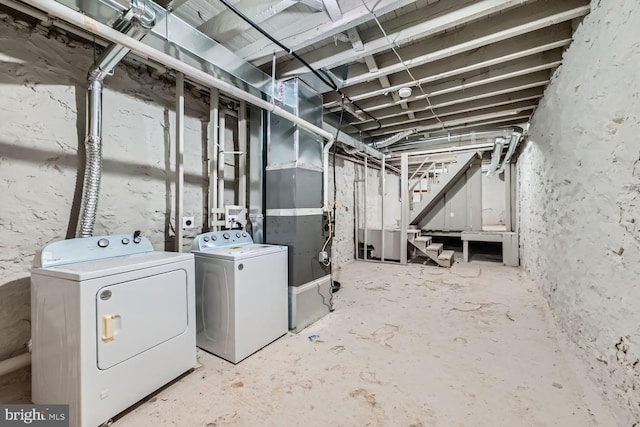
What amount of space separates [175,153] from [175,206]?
44 centimetres

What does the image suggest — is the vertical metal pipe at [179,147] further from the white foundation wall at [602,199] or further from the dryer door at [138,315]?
the white foundation wall at [602,199]

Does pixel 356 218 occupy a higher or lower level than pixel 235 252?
higher

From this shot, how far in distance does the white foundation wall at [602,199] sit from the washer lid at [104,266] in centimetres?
242

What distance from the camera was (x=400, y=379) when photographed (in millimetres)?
1688

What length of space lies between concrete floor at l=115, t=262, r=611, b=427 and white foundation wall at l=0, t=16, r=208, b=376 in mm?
1091

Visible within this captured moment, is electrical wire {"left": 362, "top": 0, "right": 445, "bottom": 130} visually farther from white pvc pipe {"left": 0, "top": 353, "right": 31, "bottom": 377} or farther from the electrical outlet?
white pvc pipe {"left": 0, "top": 353, "right": 31, "bottom": 377}

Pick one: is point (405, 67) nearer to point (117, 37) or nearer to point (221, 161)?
point (221, 161)

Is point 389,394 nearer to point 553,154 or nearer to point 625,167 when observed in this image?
point 625,167

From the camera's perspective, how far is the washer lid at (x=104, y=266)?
1237 millimetres

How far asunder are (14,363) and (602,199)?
3502 mm

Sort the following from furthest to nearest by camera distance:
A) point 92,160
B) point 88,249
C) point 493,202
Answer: point 493,202, point 92,160, point 88,249

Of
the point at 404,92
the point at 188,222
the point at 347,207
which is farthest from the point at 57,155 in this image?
the point at 347,207

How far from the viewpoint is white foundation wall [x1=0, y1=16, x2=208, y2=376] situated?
1.53 metres

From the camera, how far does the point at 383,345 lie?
2.11m
